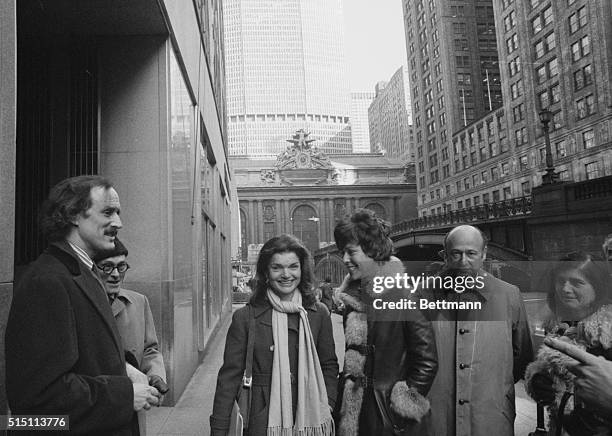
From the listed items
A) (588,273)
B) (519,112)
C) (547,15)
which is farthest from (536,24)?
(588,273)

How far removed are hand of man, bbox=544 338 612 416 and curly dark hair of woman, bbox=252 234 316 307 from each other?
5.12ft

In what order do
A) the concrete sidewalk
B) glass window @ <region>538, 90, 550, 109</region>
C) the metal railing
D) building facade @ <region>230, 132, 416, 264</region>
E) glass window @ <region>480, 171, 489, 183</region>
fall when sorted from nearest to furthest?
the concrete sidewalk
the metal railing
glass window @ <region>538, 90, 550, 109</region>
building facade @ <region>230, 132, 416, 264</region>
glass window @ <region>480, 171, 489, 183</region>

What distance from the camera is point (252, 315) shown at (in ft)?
9.41

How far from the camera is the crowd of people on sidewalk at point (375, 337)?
7.10 feet

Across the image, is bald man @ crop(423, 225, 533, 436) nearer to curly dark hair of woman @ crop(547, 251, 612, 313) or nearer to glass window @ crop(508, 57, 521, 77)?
curly dark hair of woman @ crop(547, 251, 612, 313)

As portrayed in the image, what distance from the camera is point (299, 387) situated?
2.77 meters

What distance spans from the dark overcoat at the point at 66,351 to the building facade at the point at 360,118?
1343 cm

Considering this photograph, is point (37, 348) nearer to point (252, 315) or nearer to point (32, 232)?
point (252, 315)

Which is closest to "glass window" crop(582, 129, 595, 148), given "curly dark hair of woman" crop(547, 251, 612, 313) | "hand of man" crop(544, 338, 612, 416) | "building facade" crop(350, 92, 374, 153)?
"building facade" crop(350, 92, 374, 153)

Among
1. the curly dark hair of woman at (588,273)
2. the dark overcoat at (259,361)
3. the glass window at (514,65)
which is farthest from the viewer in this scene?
the glass window at (514,65)

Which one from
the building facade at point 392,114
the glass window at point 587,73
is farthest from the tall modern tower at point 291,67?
the glass window at point 587,73

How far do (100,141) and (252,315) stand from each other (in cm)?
446

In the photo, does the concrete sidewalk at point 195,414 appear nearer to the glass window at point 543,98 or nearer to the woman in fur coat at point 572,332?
the woman in fur coat at point 572,332

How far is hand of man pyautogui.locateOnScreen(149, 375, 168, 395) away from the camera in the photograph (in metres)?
2.35
